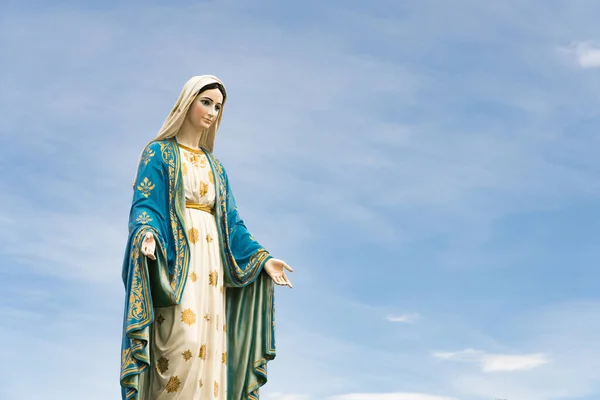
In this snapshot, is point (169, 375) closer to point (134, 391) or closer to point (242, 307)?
A: point (134, 391)

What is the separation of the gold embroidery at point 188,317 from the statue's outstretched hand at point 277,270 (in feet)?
3.90

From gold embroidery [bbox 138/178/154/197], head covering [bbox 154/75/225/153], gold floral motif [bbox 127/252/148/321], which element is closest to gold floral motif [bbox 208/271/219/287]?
gold floral motif [bbox 127/252/148/321]

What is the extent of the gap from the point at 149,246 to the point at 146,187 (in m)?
0.88

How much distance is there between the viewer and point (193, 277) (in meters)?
10.8

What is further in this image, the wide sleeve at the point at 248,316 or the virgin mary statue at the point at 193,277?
the wide sleeve at the point at 248,316

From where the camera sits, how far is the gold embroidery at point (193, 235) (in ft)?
35.8

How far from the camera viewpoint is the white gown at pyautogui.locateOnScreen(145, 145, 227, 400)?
10.4m

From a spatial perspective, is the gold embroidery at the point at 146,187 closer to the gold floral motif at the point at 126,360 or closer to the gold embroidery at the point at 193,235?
the gold embroidery at the point at 193,235

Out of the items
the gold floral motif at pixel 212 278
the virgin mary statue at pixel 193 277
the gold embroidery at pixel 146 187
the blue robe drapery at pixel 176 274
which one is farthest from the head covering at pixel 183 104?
the gold floral motif at pixel 212 278

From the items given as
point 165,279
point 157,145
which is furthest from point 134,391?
point 157,145

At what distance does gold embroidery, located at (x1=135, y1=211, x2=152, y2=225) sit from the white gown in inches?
18.5

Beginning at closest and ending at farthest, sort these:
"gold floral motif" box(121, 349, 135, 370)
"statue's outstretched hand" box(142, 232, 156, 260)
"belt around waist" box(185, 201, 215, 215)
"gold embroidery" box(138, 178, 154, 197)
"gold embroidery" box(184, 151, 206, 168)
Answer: "gold floral motif" box(121, 349, 135, 370) < "statue's outstretched hand" box(142, 232, 156, 260) < "gold embroidery" box(138, 178, 154, 197) < "belt around waist" box(185, 201, 215, 215) < "gold embroidery" box(184, 151, 206, 168)

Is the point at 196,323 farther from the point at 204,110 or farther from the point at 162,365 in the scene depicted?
the point at 204,110

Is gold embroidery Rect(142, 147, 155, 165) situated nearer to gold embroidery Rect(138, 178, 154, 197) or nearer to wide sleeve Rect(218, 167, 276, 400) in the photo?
gold embroidery Rect(138, 178, 154, 197)
